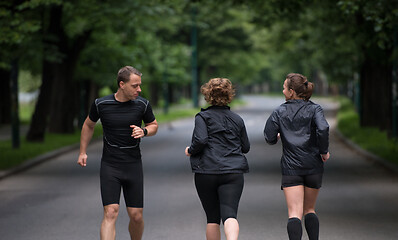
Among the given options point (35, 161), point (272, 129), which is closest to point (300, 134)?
point (272, 129)

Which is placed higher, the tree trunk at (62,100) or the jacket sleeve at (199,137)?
the jacket sleeve at (199,137)

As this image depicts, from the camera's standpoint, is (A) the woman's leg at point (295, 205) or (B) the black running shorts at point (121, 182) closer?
(B) the black running shorts at point (121, 182)

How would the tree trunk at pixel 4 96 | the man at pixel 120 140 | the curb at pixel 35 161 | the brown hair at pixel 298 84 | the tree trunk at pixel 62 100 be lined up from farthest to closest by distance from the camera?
the tree trunk at pixel 4 96 → the tree trunk at pixel 62 100 → the curb at pixel 35 161 → the brown hair at pixel 298 84 → the man at pixel 120 140

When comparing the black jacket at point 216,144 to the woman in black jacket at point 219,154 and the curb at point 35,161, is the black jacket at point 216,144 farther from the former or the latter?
the curb at point 35,161

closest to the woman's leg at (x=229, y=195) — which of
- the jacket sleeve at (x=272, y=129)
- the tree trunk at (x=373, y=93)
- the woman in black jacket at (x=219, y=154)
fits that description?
the woman in black jacket at (x=219, y=154)

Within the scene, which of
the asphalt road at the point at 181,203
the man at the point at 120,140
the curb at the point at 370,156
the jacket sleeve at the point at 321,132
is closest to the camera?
the man at the point at 120,140

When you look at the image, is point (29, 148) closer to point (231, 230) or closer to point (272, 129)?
point (272, 129)

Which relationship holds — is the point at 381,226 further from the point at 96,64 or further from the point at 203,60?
Answer: the point at 203,60

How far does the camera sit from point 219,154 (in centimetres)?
544

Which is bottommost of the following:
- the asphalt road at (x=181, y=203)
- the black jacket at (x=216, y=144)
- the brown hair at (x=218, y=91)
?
the asphalt road at (x=181, y=203)

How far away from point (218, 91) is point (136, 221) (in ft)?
4.36

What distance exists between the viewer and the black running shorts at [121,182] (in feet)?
18.5

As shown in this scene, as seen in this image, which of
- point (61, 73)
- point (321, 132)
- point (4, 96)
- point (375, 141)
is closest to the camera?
point (321, 132)

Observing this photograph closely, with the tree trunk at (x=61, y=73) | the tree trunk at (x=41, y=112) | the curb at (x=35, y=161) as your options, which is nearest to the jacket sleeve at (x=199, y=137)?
the curb at (x=35, y=161)
